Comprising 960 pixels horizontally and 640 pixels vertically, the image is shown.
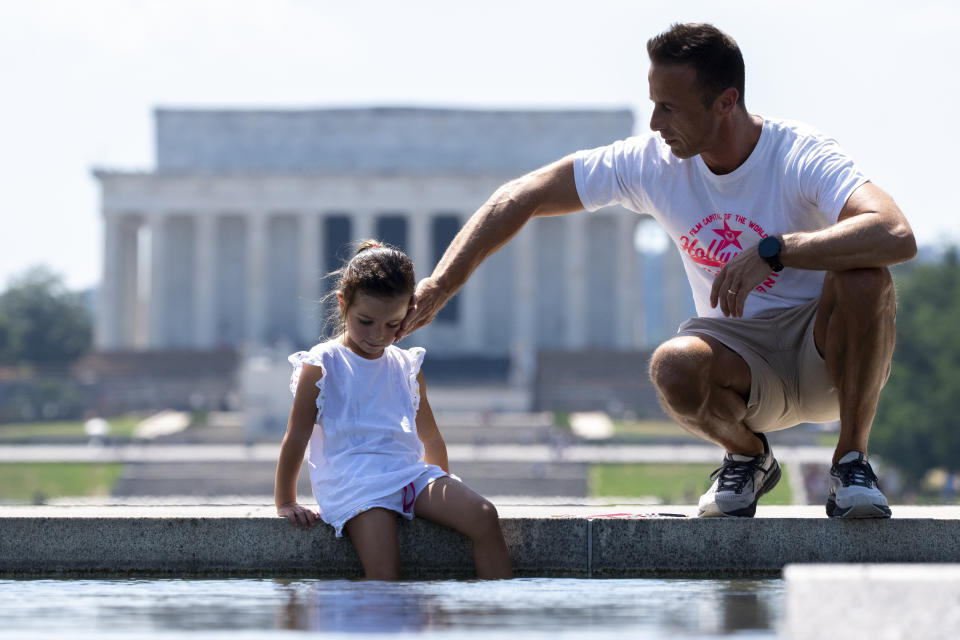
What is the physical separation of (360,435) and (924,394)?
161 ft

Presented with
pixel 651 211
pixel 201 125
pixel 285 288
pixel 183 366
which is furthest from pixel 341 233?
pixel 651 211

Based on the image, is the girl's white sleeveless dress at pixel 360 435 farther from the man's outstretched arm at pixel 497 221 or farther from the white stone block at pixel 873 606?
the white stone block at pixel 873 606

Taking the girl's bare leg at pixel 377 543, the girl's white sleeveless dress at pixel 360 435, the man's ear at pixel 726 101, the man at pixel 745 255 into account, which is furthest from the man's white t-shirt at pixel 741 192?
the girl's bare leg at pixel 377 543

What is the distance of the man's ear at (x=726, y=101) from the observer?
6.30 m

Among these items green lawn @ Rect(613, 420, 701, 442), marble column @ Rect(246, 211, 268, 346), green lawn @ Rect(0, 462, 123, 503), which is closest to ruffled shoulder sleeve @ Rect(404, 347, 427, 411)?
green lawn @ Rect(0, 462, 123, 503)

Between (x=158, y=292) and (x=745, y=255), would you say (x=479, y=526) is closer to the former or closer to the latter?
(x=745, y=255)

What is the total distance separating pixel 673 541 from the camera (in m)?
6.22

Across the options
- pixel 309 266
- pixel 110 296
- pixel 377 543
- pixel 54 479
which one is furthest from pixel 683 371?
pixel 110 296

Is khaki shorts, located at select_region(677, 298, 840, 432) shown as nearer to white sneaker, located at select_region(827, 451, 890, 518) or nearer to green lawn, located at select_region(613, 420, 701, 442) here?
white sneaker, located at select_region(827, 451, 890, 518)

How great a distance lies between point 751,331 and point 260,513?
2323 mm

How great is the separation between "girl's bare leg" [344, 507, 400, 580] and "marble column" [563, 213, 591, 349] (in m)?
73.7

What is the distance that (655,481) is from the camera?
131 feet

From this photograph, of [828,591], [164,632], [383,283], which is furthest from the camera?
[383,283]

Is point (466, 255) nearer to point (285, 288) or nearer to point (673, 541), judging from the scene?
point (673, 541)
